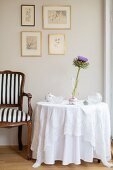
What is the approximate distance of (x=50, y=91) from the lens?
3.48 meters

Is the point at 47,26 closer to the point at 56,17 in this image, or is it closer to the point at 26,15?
the point at 56,17

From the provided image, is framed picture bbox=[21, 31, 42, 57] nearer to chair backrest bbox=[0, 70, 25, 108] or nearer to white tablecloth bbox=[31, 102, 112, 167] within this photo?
chair backrest bbox=[0, 70, 25, 108]

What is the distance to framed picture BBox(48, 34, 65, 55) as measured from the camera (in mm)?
3424

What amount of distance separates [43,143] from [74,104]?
54cm

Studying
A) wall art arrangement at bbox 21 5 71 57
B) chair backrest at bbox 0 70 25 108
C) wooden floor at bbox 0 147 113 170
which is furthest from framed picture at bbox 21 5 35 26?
wooden floor at bbox 0 147 113 170

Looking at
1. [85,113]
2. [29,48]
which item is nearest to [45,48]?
[29,48]

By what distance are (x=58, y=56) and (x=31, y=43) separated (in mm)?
406

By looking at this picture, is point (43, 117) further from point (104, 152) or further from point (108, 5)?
point (108, 5)

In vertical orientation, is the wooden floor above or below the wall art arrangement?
below

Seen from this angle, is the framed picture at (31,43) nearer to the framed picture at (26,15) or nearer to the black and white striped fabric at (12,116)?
the framed picture at (26,15)

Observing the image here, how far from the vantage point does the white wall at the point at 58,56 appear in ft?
11.2

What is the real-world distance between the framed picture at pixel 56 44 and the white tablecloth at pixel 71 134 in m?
0.97

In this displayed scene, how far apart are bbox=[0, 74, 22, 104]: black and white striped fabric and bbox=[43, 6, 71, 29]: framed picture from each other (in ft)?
2.77

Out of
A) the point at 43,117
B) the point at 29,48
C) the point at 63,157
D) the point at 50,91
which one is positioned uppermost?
the point at 29,48
